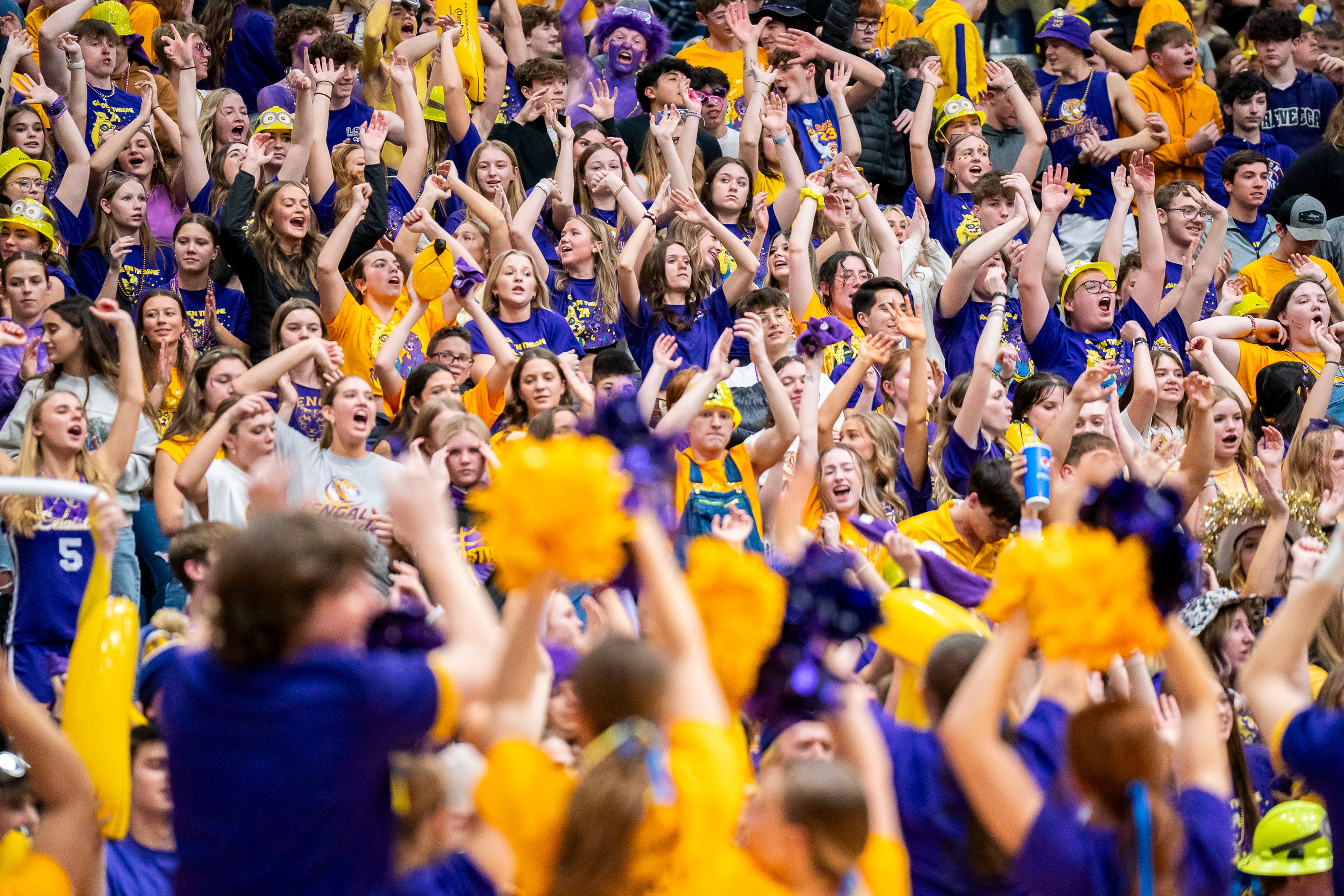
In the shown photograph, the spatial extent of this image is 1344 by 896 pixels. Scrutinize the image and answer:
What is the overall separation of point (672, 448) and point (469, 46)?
6.63m

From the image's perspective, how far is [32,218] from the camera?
22.2ft

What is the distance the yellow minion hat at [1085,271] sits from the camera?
7668mm

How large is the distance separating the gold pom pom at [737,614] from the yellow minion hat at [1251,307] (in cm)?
588

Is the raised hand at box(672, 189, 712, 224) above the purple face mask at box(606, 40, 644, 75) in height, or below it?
above

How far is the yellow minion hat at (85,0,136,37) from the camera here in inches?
326

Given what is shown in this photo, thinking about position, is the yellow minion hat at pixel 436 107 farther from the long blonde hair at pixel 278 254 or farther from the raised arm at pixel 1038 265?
the raised arm at pixel 1038 265

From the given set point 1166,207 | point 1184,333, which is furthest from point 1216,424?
point 1166,207

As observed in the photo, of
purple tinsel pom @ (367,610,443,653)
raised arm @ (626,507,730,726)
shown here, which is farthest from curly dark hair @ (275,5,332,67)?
raised arm @ (626,507,730,726)

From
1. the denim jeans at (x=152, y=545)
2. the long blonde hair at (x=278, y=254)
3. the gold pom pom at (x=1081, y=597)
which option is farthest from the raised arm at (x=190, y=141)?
the gold pom pom at (x=1081, y=597)

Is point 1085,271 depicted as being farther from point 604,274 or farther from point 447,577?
point 447,577

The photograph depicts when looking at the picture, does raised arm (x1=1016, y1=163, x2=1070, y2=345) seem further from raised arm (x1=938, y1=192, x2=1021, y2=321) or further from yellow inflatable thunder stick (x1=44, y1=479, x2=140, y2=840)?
yellow inflatable thunder stick (x1=44, y1=479, x2=140, y2=840)

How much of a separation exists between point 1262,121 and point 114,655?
8.95 meters

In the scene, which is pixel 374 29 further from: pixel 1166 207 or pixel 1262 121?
pixel 1262 121

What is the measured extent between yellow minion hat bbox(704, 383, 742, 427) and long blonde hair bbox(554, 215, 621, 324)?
1225mm
